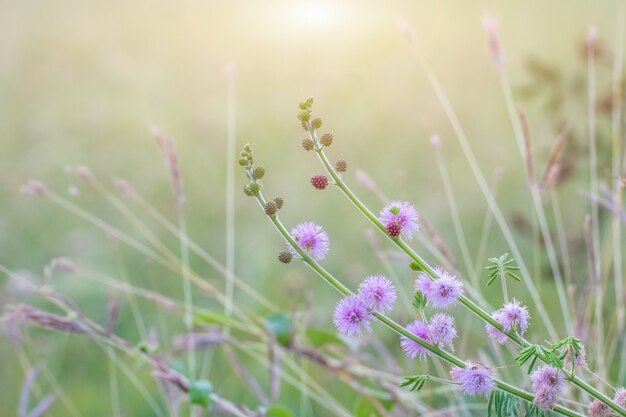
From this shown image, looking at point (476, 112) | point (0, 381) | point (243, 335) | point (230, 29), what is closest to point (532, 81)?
point (476, 112)

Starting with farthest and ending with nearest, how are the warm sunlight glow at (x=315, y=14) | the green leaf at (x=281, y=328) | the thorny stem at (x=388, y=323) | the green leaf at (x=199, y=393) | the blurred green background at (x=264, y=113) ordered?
1. the warm sunlight glow at (x=315, y=14)
2. the blurred green background at (x=264, y=113)
3. the green leaf at (x=281, y=328)
4. the green leaf at (x=199, y=393)
5. the thorny stem at (x=388, y=323)

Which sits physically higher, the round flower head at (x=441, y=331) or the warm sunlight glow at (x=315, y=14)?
the warm sunlight glow at (x=315, y=14)

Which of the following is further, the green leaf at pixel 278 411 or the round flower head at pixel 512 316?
the green leaf at pixel 278 411

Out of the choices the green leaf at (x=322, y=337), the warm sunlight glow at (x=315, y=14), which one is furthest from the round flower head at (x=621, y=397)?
the warm sunlight glow at (x=315, y=14)

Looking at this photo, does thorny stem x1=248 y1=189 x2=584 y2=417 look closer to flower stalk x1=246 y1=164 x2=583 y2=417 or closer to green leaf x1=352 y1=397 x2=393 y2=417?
flower stalk x1=246 y1=164 x2=583 y2=417

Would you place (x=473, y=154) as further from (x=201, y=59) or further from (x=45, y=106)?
(x=45, y=106)

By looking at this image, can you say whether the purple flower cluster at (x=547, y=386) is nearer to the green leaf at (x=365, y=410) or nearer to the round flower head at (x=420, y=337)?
the round flower head at (x=420, y=337)

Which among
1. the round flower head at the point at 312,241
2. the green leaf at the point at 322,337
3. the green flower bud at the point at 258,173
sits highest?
the green leaf at the point at 322,337
